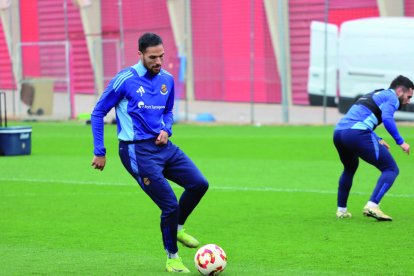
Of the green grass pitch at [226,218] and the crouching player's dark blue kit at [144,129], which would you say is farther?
the green grass pitch at [226,218]

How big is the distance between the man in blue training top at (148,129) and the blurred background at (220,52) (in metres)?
18.6

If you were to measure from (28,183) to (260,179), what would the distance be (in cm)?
399

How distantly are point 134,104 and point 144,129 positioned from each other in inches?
9.8

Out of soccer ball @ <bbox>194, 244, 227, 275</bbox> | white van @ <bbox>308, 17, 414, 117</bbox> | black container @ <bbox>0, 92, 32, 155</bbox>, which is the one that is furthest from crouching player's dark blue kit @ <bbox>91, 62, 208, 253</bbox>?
white van @ <bbox>308, 17, 414, 117</bbox>

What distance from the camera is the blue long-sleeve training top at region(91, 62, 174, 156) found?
28.7ft

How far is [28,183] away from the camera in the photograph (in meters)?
16.9

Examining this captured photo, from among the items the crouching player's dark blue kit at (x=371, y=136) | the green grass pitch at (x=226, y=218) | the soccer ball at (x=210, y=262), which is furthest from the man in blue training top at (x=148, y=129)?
the crouching player's dark blue kit at (x=371, y=136)

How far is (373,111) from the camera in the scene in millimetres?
12078

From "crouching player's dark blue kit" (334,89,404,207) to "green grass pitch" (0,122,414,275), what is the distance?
1.67 ft

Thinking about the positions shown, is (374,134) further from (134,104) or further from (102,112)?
(102,112)

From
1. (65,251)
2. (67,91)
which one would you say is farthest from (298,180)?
(67,91)

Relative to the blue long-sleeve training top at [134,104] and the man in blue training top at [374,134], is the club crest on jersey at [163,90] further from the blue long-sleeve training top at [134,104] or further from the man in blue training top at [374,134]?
the man in blue training top at [374,134]

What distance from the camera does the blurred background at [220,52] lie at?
2784 cm

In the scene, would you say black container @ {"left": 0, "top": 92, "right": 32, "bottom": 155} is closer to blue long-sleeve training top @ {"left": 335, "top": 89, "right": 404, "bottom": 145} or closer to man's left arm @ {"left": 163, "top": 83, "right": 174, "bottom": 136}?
blue long-sleeve training top @ {"left": 335, "top": 89, "right": 404, "bottom": 145}
